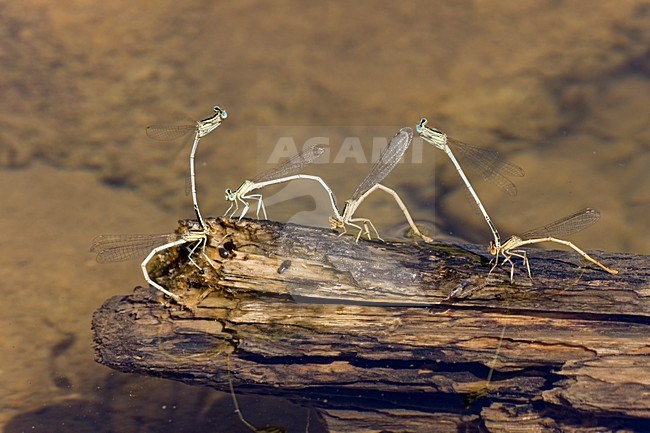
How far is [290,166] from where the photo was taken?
521cm

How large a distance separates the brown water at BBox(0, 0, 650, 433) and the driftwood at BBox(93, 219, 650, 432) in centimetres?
79

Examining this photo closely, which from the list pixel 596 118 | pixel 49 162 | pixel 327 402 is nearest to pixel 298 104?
pixel 49 162

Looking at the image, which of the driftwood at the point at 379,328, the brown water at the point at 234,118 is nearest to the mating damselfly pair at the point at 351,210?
the driftwood at the point at 379,328

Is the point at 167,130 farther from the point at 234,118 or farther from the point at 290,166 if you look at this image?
the point at 234,118

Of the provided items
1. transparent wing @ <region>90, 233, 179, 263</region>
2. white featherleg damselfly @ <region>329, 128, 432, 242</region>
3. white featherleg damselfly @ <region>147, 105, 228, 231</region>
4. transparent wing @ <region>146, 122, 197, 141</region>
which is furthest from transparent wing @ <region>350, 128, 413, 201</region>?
transparent wing @ <region>90, 233, 179, 263</region>

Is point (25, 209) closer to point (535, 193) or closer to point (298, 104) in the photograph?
point (298, 104)

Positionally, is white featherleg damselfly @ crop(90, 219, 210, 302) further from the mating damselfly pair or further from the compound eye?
the compound eye

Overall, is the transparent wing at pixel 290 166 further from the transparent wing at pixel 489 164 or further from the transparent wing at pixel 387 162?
the transparent wing at pixel 489 164

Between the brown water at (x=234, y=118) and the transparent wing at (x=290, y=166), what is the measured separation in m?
0.90

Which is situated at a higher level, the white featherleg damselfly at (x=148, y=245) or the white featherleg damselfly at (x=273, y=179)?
the white featherleg damselfly at (x=273, y=179)

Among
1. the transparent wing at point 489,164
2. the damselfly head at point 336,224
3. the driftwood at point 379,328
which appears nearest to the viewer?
the driftwood at point 379,328

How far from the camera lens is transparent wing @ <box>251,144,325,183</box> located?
16.6 ft

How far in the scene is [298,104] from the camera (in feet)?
23.2

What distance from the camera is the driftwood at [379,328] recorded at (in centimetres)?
387
